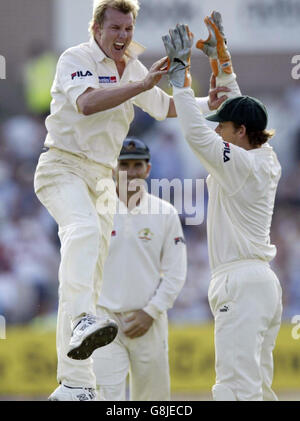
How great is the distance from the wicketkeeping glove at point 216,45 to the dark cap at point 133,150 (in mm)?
1346

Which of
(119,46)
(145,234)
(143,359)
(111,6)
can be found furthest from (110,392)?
(111,6)

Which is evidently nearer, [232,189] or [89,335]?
[89,335]

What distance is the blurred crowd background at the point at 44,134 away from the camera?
1123 centimetres

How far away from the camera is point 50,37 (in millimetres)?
13609

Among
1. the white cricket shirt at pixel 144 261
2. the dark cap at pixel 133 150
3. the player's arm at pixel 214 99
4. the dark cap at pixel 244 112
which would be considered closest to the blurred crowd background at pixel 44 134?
the white cricket shirt at pixel 144 261

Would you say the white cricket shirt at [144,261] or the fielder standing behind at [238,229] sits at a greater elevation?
the fielder standing behind at [238,229]

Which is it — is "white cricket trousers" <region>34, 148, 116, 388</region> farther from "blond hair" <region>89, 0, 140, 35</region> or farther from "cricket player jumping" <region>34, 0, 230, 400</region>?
"blond hair" <region>89, 0, 140, 35</region>

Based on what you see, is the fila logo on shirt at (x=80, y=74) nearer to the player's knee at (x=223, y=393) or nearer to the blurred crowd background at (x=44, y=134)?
the player's knee at (x=223, y=393)

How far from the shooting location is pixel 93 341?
4988mm

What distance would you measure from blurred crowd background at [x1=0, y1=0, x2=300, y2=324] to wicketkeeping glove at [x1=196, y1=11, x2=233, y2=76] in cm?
511

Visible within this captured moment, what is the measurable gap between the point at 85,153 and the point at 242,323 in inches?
54.5

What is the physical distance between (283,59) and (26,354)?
259 inches

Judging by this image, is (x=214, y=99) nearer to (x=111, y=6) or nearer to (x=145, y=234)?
(x=111, y=6)
